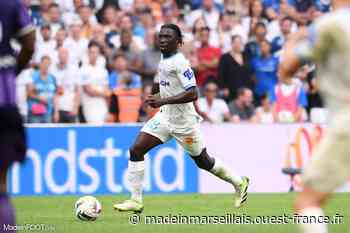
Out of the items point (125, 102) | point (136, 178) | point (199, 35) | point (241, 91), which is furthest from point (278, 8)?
point (136, 178)

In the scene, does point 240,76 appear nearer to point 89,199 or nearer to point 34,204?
point 34,204

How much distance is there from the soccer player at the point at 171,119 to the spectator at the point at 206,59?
6634 mm

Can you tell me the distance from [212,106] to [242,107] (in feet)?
2.18

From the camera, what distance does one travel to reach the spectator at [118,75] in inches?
810

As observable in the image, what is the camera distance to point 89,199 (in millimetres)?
13461

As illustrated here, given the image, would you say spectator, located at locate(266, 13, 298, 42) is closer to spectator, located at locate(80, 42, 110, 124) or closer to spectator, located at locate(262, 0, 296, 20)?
spectator, located at locate(262, 0, 296, 20)

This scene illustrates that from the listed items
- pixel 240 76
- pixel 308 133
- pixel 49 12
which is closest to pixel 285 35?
pixel 240 76

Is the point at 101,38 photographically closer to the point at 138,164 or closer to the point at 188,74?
the point at 188,74

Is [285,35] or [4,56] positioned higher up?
[285,35]

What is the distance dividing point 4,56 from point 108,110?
39.8ft

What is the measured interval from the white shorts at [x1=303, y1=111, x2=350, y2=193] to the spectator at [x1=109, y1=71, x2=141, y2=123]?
12.8m

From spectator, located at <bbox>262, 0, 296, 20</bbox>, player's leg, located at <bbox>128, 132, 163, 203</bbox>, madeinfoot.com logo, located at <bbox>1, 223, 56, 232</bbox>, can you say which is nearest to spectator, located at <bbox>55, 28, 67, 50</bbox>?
spectator, located at <bbox>262, 0, 296, 20</bbox>

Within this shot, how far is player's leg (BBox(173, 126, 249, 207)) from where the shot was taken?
48.0ft

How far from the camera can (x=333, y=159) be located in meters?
7.76
